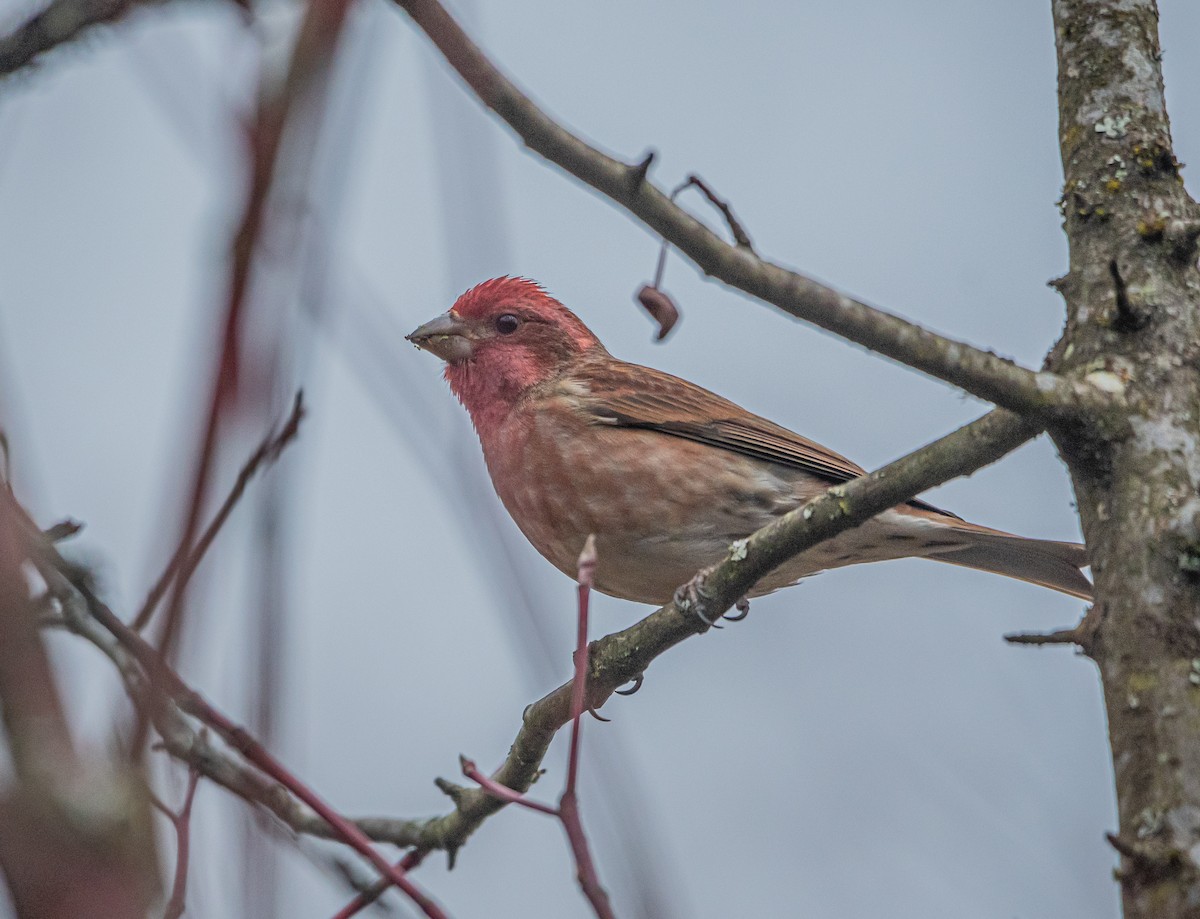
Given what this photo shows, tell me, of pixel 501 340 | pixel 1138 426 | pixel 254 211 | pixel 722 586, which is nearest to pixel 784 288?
pixel 1138 426

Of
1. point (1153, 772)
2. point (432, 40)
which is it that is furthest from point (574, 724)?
point (1153, 772)

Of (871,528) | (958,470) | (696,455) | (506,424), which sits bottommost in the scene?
(958,470)

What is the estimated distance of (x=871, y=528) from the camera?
18.4ft

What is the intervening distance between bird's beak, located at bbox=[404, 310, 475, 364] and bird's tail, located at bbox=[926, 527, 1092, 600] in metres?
2.63

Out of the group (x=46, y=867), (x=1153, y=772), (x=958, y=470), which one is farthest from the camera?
(x=958, y=470)

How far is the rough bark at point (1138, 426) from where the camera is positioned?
2.69 metres

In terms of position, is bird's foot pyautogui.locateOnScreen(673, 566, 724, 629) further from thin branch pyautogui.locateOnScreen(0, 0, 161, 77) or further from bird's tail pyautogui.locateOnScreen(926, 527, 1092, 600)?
thin branch pyautogui.locateOnScreen(0, 0, 161, 77)

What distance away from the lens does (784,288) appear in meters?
2.98

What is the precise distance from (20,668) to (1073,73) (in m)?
3.67

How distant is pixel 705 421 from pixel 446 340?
57.5 inches

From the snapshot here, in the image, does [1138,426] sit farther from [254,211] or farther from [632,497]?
[632,497]

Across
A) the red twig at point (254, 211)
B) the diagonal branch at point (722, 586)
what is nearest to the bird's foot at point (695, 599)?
the diagonal branch at point (722, 586)

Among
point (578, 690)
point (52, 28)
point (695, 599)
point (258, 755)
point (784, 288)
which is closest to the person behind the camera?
point (258, 755)

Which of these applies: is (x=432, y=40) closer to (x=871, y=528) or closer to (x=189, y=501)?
(x=189, y=501)
